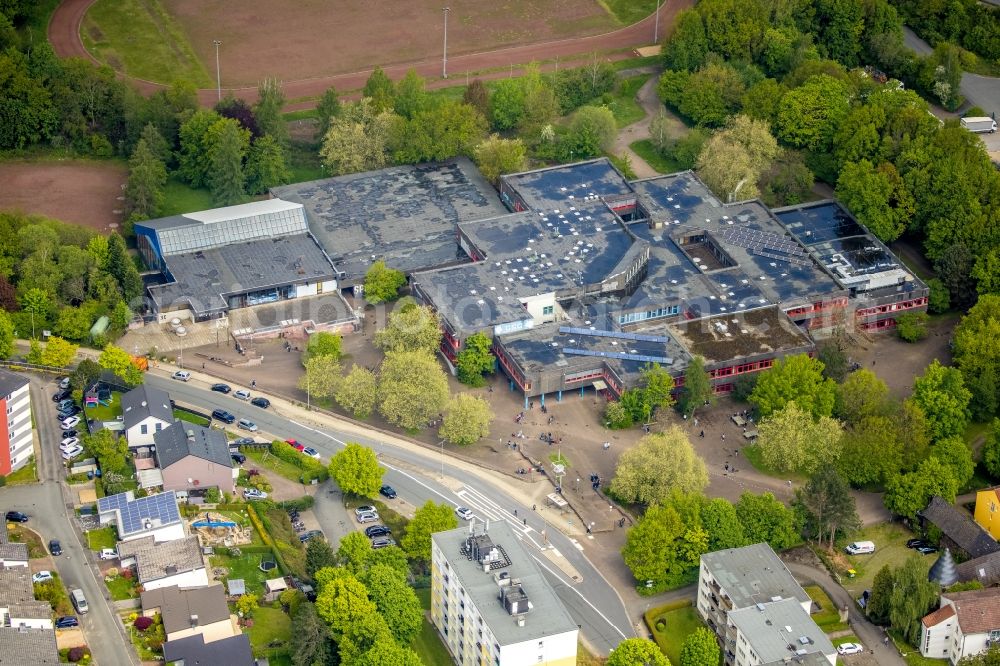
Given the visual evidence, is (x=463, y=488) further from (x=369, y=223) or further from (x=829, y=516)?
(x=369, y=223)

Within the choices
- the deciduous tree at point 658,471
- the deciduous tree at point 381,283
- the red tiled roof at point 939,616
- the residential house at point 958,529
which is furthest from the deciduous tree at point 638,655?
the deciduous tree at point 381,283

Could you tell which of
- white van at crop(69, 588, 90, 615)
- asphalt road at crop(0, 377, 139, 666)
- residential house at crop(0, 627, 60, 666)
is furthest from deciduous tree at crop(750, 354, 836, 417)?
residential house at crop(0, 627, 60, 666)

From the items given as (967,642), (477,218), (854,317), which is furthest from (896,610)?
(477,218)

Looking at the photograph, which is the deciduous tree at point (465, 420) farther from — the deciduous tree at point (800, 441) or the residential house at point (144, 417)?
the deciduous tree at point (800, 441)

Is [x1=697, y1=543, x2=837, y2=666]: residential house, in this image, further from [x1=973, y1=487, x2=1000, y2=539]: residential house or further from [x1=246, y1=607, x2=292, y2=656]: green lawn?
[x1=246, y1=607, x2=292, y2=656]: green lawn

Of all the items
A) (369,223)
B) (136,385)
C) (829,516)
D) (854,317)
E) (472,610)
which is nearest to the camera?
(472,610)

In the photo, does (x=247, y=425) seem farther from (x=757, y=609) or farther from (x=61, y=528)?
(x=757, y=609)
